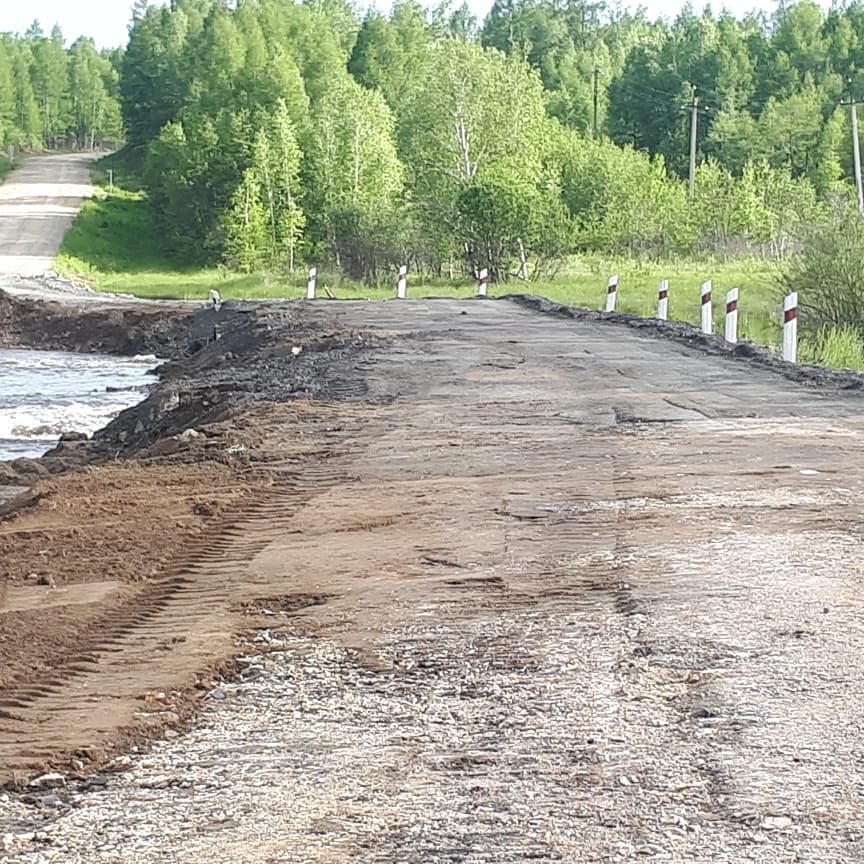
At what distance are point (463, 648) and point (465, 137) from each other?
5728 cm

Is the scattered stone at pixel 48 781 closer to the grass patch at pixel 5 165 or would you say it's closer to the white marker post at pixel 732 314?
the white marker post at pixel 732 314

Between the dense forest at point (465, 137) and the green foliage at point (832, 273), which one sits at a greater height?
the dense forest at point (465, 137)

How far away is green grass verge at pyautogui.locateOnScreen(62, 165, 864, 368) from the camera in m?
27.3

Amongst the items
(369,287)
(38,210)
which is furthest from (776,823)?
(38,210)

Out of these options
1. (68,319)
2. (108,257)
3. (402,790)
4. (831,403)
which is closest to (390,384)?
(831,403)

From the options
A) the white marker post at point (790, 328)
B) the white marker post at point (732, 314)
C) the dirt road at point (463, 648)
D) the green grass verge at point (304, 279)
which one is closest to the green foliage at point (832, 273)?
the green grass verge at point (304, 279)

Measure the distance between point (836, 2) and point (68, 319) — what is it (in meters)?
106

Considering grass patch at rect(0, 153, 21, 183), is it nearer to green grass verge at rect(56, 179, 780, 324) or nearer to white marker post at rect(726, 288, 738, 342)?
green grass verge at rect(56, 179, 780, 324)

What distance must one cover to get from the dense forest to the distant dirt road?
5955mm

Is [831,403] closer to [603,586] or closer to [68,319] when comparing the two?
[603,586]

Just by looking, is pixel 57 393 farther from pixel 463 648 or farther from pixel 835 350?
pixel 463 648

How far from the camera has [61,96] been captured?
163 metres

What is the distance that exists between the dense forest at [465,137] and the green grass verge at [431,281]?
1.67 metres

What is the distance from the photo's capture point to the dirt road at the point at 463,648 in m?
4.44
